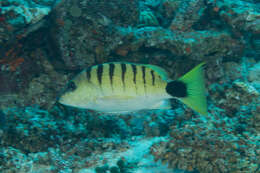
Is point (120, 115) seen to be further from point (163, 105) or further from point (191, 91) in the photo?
point (191, 91)

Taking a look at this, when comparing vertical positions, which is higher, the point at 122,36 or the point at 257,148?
the point at 122,36

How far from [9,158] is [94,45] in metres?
2.36

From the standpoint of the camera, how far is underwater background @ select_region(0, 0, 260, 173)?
310cm

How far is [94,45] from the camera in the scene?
3.85 m

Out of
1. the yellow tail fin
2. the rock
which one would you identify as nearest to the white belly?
the yellow tail fin

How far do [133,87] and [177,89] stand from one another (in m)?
0.50

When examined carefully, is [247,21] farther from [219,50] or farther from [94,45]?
[94,45]

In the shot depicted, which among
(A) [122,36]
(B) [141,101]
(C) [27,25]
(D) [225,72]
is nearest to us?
(B) [141,101]

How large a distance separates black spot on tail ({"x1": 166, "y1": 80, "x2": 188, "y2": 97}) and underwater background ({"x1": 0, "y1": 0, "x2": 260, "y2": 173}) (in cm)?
124

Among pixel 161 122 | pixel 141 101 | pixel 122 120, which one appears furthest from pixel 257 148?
pixel 122 120

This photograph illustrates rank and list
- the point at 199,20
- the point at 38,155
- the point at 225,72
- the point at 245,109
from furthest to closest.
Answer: the point at 199,20 < the point at 225,72 < the point at 245,109 < the point at 38,155

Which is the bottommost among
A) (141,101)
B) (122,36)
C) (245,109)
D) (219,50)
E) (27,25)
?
(245,109)

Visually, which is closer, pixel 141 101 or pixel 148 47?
A: pixel 141 101

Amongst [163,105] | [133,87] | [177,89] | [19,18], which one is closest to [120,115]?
[163,105]
